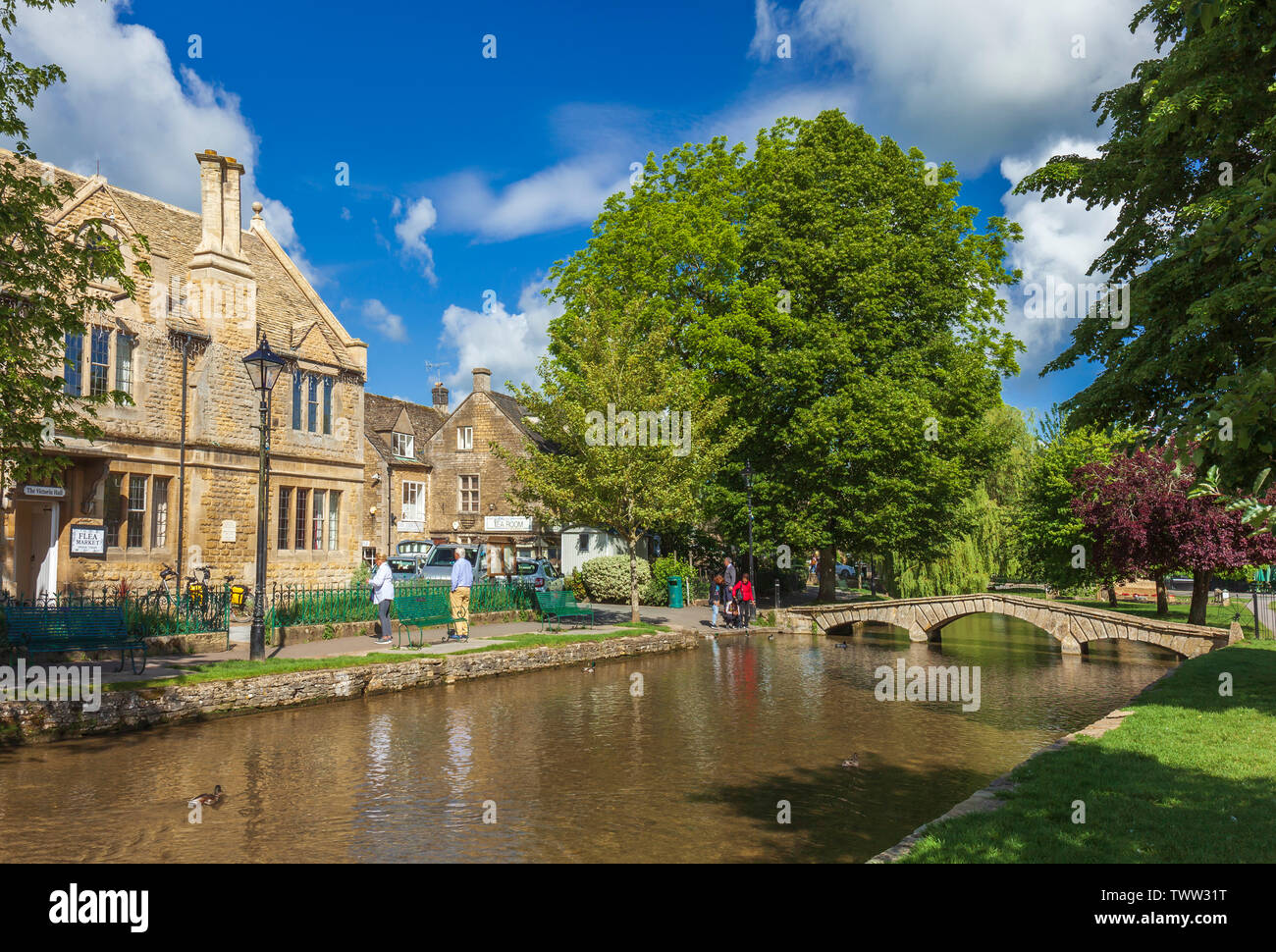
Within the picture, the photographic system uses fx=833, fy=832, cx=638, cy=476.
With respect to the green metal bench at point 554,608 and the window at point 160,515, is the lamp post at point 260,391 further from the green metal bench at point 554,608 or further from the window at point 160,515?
the window at point 160,515

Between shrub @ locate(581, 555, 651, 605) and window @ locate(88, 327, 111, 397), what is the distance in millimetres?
19064

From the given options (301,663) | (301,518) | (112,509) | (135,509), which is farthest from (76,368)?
(301,663)

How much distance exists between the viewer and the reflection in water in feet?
25.9

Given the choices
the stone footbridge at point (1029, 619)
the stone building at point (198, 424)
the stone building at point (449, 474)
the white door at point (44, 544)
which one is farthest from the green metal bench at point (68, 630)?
the stone building at point (449, 474)

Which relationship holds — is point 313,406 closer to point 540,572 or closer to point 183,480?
point 183,480

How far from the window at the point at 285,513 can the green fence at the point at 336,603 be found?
7.87 metres

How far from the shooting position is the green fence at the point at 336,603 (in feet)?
63.4

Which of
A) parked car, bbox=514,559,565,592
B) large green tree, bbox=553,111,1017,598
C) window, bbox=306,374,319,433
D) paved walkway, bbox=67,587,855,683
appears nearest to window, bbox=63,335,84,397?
window, bbox=306,374,319,433

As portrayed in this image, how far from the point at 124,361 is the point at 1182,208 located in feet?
87.5

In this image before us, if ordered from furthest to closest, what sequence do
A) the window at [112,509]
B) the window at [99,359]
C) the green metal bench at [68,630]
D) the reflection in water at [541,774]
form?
the window at [112,509] < the window at [99,359] < the green metal bench at [68,630] < the reflection in water at [541,774]

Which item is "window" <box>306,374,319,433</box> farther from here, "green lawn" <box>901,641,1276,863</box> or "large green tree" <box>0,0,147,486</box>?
"green lawn" <box>901,641,1276,863</box>
